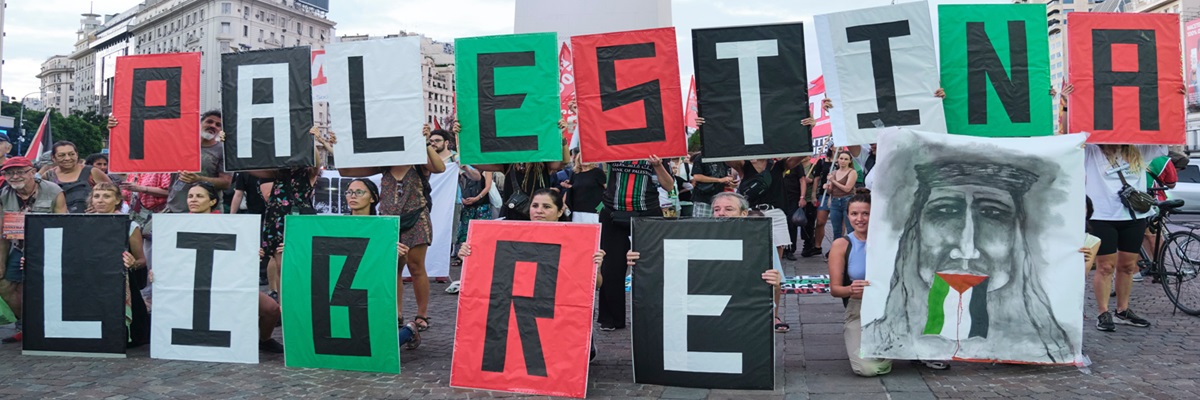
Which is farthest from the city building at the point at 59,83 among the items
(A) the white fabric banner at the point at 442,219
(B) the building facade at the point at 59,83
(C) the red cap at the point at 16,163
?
(C) the red cap at the point at 16,163

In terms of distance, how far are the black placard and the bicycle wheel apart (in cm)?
528

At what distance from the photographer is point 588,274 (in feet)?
16.6

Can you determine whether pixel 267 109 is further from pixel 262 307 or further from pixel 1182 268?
pixel 1182 268

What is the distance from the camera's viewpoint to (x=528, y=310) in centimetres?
508

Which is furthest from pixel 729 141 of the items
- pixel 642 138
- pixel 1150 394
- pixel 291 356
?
pixel 291 356

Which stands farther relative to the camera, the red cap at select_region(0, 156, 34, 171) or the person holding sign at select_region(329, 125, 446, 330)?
the red cap at select_region(0, 156, 34, 171)

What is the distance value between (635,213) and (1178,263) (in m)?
4.52

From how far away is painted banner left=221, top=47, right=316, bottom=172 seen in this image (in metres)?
6.40

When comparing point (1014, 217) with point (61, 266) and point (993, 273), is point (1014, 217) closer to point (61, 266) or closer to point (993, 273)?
point (993, 273)

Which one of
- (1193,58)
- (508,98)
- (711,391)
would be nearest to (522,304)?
(711,391)

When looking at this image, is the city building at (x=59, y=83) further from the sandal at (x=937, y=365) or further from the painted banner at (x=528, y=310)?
the sandal at (x=937, y=365)

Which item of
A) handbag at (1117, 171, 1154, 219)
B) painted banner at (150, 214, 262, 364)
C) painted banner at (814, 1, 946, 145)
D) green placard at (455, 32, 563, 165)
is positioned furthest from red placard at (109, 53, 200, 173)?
handbag at (1117, 171, 1154, 219)

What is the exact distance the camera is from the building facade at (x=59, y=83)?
17341 cm

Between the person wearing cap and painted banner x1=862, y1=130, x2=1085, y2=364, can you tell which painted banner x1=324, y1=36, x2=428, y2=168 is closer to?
the person wearing cap
